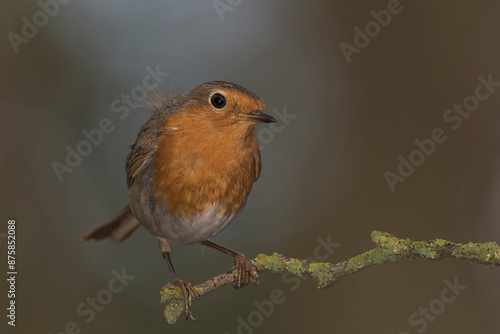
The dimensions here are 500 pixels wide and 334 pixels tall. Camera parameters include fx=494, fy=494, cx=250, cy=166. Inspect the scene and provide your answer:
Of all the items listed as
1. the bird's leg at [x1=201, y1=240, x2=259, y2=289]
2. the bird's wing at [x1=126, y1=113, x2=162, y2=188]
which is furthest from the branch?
the bird's wing at [x1=126, y1=113, x2=162, y2=188]

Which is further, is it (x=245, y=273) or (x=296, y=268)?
(x=245, y=273)

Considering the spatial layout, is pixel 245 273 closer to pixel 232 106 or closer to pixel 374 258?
pixel 232 106

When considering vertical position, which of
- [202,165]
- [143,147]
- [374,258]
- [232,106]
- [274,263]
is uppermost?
[143,147]

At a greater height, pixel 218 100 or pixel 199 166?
pixel 218 100

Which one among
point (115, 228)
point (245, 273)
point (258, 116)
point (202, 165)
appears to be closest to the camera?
point (258, 116)

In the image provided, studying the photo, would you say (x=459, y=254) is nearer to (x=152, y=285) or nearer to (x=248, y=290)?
(x=248, y=290)

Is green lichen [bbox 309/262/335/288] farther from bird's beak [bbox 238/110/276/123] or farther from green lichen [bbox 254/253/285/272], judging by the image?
bird's beak [bbox 238/110/276/123]

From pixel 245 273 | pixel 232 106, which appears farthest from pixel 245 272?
pixel 232 106
